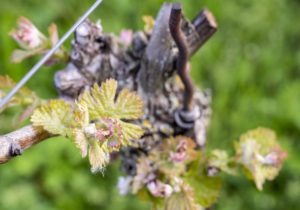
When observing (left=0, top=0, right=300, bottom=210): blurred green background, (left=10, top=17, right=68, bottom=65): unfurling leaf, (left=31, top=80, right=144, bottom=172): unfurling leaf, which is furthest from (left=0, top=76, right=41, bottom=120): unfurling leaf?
(left=0, top=0, right=300, bottom=210): blurred green background

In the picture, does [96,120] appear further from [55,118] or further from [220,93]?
[220,93]

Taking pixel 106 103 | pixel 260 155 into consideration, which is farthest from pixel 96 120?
pixel 260 155

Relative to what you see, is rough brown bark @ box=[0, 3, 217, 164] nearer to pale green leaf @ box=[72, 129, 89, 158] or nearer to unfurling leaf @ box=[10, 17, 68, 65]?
unfurling leaf @ box=[10, 17, 68, 65]

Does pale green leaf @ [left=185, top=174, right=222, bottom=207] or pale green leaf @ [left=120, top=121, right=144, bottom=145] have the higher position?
pale green leaf @ [left=120, top=121, right=144, bottom=145]

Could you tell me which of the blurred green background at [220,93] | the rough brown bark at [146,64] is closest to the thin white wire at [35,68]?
the rough brown bark at [146,64]

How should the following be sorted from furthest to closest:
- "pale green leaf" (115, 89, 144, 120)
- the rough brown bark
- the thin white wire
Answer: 1. the rough brown bark
2. "pale green leaf" (115, 89, 144, 120)
3. the thin white wire

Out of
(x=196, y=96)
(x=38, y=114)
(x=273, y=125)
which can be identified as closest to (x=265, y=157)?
(x=196, y=96)
